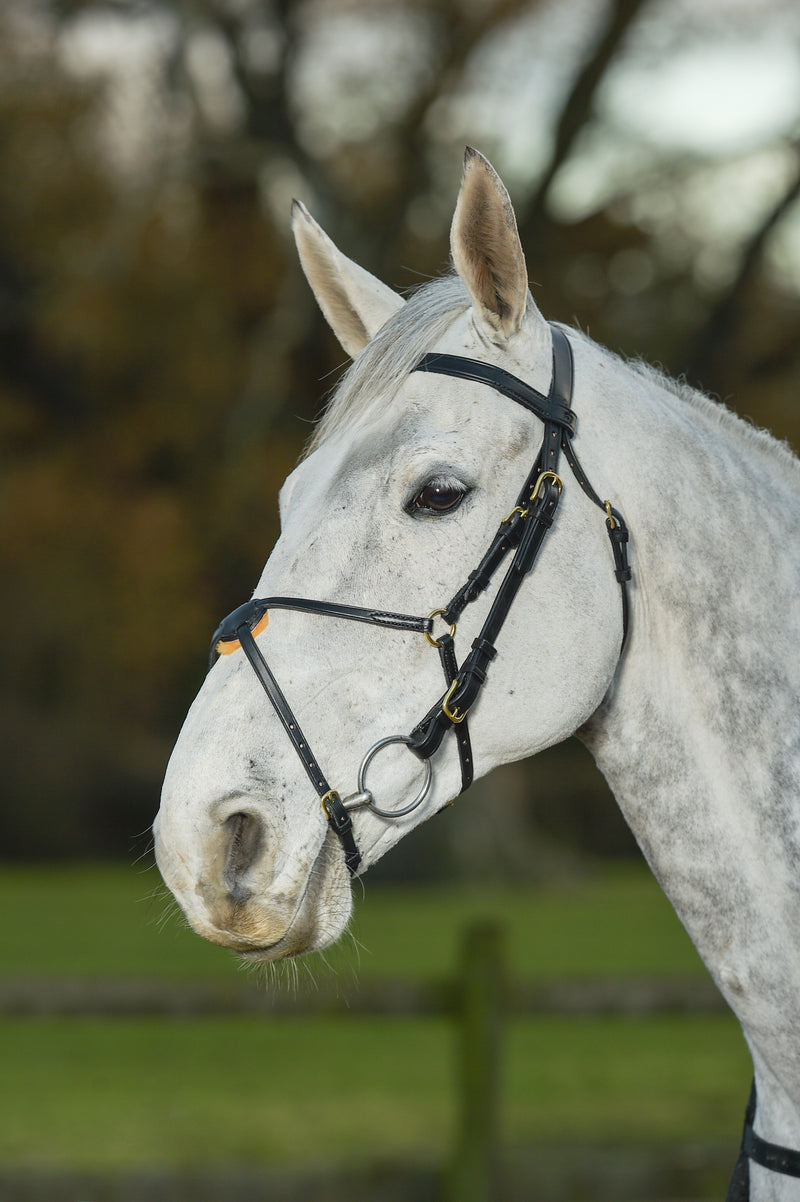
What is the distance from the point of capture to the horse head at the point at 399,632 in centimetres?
187

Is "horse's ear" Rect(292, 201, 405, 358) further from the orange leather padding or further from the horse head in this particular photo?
the orange leather padding

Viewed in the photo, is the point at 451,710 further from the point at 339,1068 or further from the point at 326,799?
the point at 339,1068

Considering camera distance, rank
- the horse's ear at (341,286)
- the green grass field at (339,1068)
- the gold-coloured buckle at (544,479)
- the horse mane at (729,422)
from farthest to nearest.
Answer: the green grass field at (339,1068) < the horse's ear at (341,286) < the horse mane at (729,422) < the gold-coloured buckle at (544,479)

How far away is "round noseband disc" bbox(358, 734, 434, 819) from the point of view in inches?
76.8

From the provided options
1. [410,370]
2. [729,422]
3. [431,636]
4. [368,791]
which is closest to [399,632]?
[431,636]

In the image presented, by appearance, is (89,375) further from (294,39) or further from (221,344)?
(294,39)

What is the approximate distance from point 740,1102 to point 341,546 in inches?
264

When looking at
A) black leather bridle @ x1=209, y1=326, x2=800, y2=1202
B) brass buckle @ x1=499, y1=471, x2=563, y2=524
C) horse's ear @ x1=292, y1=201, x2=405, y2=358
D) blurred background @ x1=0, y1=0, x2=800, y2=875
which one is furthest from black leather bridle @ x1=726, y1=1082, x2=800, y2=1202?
blurred background @ x1=0, y1=0, x2=800, y2=875

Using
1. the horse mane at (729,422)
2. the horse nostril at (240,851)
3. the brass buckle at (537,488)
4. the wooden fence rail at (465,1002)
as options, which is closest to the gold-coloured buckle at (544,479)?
the brass buckle at (537,488)

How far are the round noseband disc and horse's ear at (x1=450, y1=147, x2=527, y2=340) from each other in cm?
79

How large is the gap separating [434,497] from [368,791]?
532 mm

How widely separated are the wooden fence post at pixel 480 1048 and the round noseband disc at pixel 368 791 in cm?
302

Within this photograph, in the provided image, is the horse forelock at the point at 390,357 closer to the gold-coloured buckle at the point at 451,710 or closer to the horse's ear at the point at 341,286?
the horse's ear at the point at 341,286

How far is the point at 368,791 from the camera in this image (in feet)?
6.39
